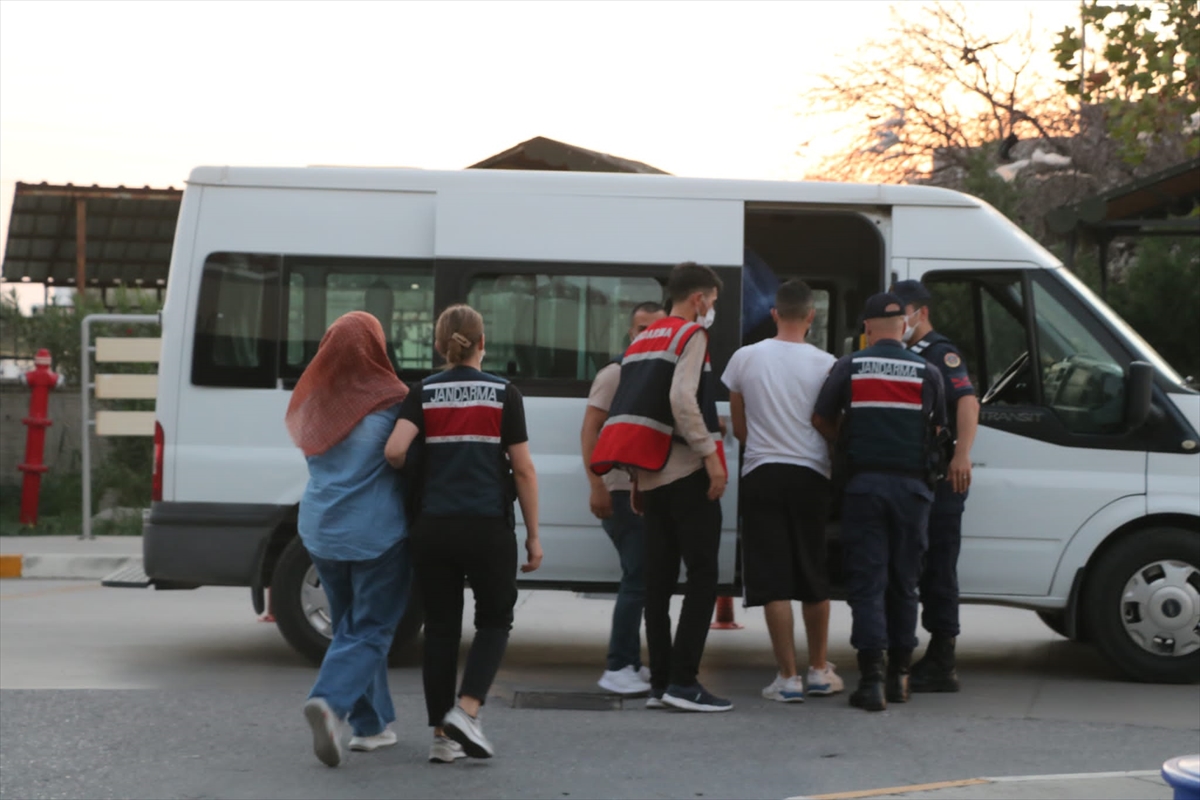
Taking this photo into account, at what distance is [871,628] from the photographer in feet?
23.6

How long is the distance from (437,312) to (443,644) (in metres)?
2.39

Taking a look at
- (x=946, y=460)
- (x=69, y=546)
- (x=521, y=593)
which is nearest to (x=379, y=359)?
(x=946, y=460)

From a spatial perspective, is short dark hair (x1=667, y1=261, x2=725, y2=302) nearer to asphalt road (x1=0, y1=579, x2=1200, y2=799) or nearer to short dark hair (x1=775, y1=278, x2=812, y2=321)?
short dark hair (x1=775, y1=278, x2=812, y2=321)

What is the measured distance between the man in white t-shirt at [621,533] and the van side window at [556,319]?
382mm

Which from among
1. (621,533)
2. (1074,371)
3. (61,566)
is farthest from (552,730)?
(61,566)

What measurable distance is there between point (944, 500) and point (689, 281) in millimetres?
1618

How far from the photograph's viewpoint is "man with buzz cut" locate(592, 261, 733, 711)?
22.8 ft

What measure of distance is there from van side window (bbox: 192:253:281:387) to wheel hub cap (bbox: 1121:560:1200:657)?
4.28 metres

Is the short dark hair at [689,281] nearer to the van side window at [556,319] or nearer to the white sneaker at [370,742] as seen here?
the van side window at [556,319]

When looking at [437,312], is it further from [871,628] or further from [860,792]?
[860,792]

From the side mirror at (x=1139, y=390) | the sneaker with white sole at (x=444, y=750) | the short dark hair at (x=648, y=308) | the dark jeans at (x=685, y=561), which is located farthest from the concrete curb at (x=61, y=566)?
the side mirror at (x=1139, y=390)

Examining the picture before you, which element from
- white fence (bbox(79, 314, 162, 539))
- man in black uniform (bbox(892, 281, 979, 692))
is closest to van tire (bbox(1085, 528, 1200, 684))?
man in black uniform (bbox(892, 281, 979, 692))

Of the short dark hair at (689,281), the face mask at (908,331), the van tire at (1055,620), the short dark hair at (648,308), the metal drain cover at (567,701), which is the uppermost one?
the short dark hair at (689,281)

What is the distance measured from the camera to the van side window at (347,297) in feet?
26.3
